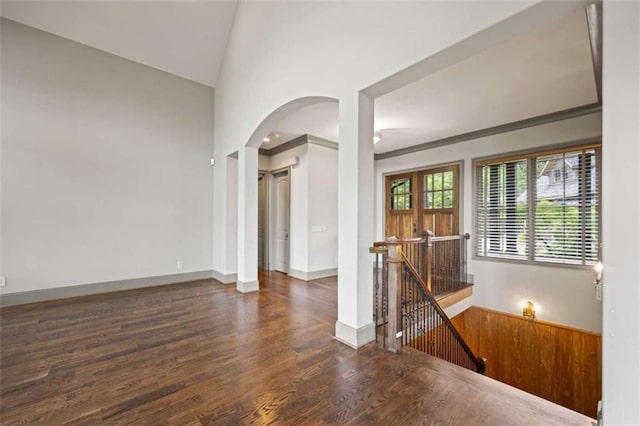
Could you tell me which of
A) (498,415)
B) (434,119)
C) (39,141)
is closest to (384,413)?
(498,415)

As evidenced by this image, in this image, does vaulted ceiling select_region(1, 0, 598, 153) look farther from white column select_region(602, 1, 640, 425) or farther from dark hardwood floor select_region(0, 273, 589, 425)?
dark hardwood floor select_region(0, 273, 589, 425)

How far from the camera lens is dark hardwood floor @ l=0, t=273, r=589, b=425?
5.37ft

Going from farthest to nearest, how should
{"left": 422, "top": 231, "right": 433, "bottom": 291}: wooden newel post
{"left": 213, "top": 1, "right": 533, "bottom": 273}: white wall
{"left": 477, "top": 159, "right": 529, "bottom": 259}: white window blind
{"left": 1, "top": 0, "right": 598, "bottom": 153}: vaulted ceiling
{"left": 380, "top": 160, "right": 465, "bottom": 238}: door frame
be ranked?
{"left": 380, "top": 160, "right": 465, "bottom": 238}: door frame → {"left": 477, "top": 159, "right": 529, "bottom": 259}: white window blind → {"left": 422, "top": 231, "right": 433, "bottom": 291}: wooden newel post → {"left": 1, "top": 0, "right": 598, "bottom": 153}: vaulted ceiling → {"left": 213, "top": 1, "right": 533, "bottom": 273}: white wall

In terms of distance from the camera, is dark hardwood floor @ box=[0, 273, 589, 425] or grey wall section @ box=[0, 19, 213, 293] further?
grey wall section @ box=[0, 19, 213, 293]

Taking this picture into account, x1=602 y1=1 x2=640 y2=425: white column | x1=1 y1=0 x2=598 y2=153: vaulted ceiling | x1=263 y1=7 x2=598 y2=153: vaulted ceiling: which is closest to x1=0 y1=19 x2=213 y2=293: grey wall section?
x1=1 y1=0 x2=598 y2=153: vaulted ceiling

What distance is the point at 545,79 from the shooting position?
312cm

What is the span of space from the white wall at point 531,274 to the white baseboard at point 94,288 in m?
5.32

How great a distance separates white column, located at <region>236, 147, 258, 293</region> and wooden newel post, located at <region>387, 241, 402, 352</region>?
8.53 ft

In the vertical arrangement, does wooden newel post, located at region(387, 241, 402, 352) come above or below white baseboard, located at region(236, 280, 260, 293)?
above

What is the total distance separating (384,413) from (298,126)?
14.3 feet

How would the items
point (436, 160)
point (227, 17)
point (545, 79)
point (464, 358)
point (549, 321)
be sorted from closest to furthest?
1. point (545, 79)
2. point (464, 358)
3. point (549, 321)
4. point (227, 17)
5. point (436, 160)

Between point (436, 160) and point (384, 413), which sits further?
point (436, 160)

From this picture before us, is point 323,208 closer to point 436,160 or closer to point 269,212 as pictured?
point 269,212

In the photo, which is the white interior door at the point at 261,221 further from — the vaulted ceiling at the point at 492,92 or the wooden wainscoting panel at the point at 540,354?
the wooden wainscoting panel at the point at 540,354
